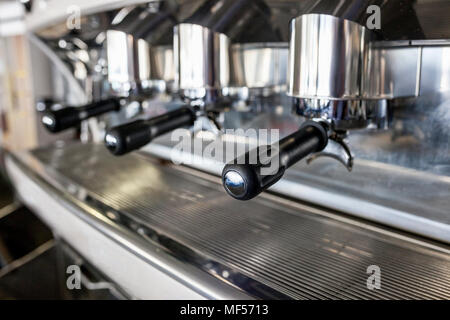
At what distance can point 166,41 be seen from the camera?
0.83 metres

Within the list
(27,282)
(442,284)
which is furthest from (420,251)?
(27,282)

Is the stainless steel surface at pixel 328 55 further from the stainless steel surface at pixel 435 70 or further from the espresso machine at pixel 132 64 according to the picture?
the espresso machine at pixel 132 64

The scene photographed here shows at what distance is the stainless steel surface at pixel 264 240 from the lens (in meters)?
0.45

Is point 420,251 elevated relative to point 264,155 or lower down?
lower down

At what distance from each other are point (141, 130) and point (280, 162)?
25 centimetres

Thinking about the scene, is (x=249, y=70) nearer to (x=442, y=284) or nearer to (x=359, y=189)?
(x=359, y=189)

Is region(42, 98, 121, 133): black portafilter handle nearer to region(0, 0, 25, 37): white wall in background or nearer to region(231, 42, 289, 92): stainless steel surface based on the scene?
region(231, 42, 289, 92): stainless steel surface

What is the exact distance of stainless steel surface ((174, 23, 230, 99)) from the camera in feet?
2.08

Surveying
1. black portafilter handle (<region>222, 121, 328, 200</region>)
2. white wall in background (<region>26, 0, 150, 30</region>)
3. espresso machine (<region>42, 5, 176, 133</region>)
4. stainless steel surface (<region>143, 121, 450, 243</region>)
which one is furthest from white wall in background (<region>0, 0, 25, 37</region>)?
black portafilter handle (<region>222, 121, 328, 200</region>)

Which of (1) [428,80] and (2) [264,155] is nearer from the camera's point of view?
(2) [264,155]

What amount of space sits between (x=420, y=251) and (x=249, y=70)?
395mm

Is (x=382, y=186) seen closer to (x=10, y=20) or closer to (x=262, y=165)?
(x=262, y=165)

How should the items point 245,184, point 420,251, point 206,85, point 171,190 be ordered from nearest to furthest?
point 245,184, point 420,251, point 206,85, point 171,190

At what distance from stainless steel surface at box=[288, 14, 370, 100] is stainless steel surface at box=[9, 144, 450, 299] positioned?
20 centimetres
